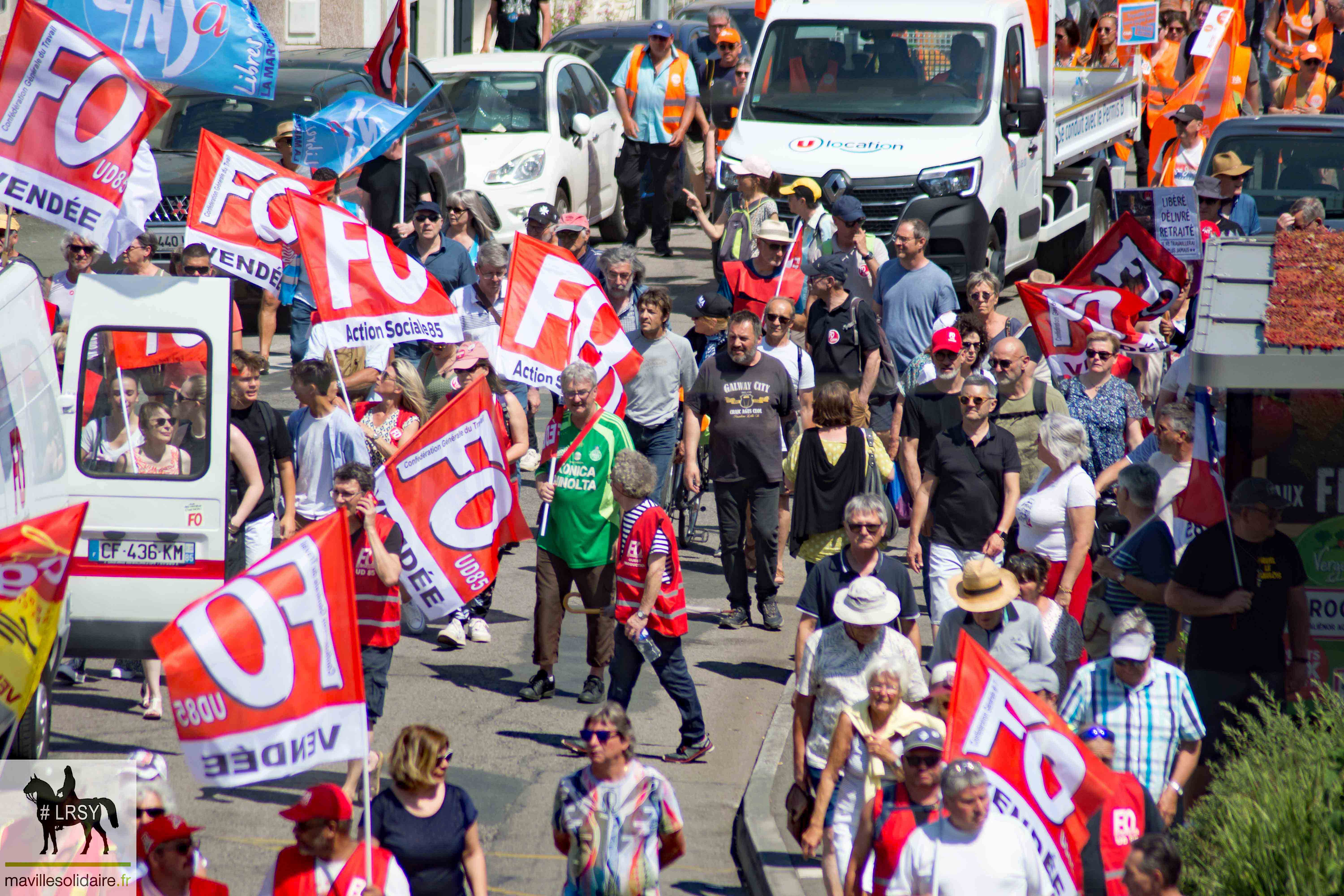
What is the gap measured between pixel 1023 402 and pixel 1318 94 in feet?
37.8

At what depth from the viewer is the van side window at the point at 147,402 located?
28.2ft

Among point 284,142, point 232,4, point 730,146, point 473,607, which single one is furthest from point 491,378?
point 730,146

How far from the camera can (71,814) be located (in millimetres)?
6539

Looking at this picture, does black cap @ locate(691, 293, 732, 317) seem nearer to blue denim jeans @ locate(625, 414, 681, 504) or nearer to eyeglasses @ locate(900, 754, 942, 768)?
blue denim jeans @ locate(625, 414, 681, 504)

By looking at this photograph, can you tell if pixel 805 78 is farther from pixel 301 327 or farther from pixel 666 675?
pixel 666 675

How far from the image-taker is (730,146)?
51.2ft

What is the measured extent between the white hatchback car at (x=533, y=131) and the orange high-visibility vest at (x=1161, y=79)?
6.87m

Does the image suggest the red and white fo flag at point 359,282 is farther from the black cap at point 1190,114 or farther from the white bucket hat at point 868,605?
the black cap at point 1190,114

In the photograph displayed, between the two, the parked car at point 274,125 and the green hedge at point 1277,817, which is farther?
the parked car at point 274,125

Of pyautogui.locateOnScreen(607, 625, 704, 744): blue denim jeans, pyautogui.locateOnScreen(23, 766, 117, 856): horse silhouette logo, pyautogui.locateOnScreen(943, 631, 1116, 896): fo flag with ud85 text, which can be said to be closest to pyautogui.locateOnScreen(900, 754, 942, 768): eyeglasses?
pyautogui.locateOnScreen(943, 631, 1116, 896): fo flag with ud85 text

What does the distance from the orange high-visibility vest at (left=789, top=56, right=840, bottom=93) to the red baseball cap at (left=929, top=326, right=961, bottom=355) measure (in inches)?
253

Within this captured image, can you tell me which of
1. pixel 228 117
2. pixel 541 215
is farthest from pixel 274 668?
pixel 228 117

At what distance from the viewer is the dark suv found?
1490cm

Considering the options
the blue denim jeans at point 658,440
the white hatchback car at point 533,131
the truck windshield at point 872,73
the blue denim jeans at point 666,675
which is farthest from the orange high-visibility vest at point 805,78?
the blue denim jeans at point 666,675
